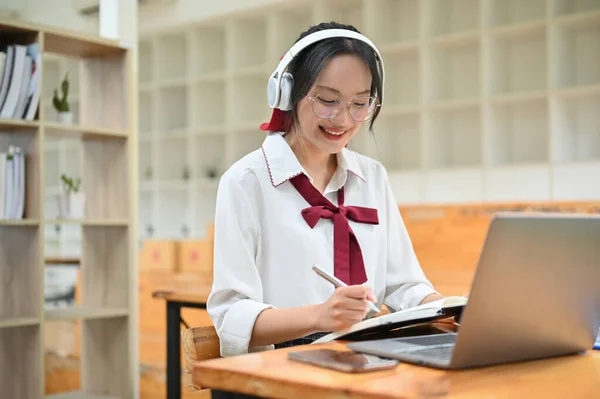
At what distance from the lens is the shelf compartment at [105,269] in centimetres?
347

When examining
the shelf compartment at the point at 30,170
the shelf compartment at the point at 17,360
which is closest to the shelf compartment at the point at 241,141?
the shelf compartment at the point at 30,170

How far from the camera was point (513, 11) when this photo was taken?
15.6 feet

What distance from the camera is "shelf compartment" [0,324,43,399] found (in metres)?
3.10

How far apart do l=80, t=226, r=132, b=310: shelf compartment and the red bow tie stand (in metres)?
2.19

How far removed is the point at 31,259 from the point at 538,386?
2.65 meters

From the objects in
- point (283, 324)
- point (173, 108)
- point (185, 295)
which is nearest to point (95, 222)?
point (185, 295)

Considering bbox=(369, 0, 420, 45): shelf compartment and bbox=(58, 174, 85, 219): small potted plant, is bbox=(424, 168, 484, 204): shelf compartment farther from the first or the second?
bbox=(58, 174, 85, 219): small potted plant

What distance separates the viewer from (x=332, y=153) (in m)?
1.50

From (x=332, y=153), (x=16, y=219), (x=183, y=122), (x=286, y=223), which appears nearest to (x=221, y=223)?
(x=286, y=223)

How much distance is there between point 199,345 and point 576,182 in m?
3.53

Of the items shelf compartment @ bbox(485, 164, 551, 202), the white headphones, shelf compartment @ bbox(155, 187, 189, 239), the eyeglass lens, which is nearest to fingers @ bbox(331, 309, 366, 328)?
the eyeglass lens

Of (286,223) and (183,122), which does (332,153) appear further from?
(183,122)

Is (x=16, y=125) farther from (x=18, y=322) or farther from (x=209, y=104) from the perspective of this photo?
(x=209, y=104)

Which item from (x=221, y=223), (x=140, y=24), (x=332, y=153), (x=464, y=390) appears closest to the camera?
(x=464, y=390)
